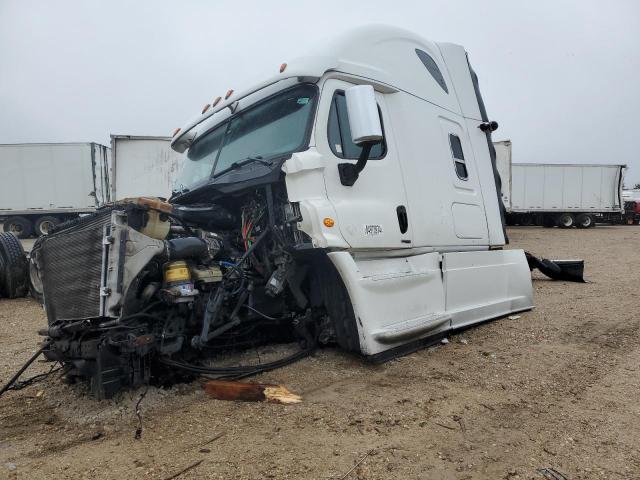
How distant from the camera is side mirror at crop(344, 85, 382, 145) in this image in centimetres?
324

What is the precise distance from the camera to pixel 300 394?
329 cm

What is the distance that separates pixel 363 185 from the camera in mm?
3760

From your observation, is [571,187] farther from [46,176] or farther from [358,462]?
[358,462]

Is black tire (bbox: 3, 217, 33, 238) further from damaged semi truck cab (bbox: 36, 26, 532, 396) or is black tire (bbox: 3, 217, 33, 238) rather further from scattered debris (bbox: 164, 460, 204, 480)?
scattered debris (bbox: 164, 460, 204, 480)

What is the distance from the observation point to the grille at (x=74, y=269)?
296cm

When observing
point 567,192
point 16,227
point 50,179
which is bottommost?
point 16,227

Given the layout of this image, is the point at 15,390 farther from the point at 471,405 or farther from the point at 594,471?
the point at 594,471

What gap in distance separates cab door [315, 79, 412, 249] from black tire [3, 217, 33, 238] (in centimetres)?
1906

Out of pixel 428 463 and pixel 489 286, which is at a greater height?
pixel 489 286

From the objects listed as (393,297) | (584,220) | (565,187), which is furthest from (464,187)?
(584,220)

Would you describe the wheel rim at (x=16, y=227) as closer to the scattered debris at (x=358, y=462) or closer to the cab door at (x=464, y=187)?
the cab door at (x=464, y=187)

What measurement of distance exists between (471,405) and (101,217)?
2.66 meters

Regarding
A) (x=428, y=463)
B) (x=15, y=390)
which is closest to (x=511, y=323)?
(x=428, y=463)

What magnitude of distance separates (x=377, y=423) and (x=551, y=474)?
0.94 metres
